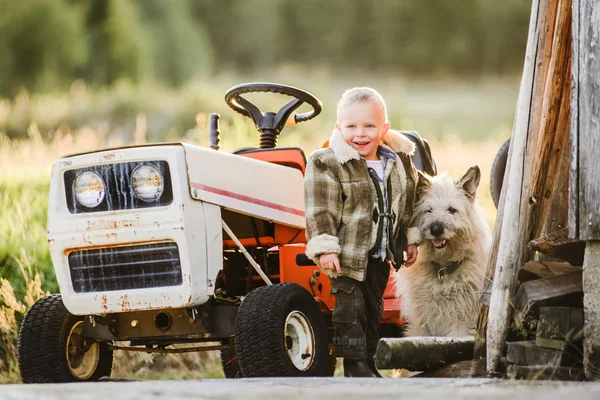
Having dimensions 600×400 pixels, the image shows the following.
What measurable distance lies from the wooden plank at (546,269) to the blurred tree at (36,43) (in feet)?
91.3

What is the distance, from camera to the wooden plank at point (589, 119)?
399cm

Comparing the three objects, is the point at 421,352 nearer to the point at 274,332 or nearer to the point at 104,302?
the point at 274,332

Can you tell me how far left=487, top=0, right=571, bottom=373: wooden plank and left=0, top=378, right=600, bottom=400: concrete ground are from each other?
29.6 inches

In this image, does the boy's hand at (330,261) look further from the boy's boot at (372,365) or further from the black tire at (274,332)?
the boy's boot at (372,365)

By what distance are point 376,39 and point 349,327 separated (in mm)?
47931

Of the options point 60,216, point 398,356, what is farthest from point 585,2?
point 60,216

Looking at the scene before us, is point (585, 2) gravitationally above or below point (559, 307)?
above

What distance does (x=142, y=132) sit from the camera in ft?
49.3

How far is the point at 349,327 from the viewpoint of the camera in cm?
471

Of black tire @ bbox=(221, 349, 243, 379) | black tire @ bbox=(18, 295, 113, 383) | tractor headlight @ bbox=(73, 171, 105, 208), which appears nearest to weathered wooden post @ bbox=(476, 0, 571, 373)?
tractor headlight @ bbox=(73, 171, 105, 208)

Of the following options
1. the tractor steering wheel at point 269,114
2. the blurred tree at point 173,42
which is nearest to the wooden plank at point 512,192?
the tractor steering wheel at point 269,114

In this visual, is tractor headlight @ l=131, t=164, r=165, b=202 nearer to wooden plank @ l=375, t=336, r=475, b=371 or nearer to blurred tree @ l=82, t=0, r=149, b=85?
wooden plank @ l=375, t=336, r=475, b=371

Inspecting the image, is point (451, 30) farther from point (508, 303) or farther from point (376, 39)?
point (508, 303)

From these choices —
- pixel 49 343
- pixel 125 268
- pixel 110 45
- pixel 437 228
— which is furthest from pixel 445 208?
pixel 110 45
